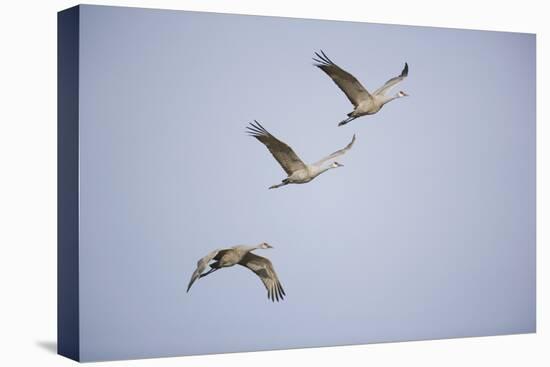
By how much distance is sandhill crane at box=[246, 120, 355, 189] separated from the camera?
27.7ft

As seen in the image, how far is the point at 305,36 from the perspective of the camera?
8.62 metres

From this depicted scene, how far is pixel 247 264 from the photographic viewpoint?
8.39m

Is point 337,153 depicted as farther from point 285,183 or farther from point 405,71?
point 405,71

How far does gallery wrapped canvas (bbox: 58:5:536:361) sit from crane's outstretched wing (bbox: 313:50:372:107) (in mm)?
11

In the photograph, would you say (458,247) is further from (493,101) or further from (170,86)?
(170,86)

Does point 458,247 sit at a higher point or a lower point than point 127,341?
higher

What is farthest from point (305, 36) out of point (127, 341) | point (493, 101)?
point (127, 341)

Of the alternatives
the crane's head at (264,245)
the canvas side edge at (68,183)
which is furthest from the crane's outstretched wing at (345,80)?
the canvas side edge at (68,183)

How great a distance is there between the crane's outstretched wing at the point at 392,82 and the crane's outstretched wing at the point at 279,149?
79 cm

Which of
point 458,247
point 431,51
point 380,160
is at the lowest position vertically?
point 458,247

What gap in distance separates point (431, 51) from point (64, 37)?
2628mm

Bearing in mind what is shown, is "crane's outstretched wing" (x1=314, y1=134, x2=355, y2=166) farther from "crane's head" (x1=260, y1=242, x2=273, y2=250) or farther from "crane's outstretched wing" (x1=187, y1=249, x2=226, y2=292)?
"crane's outstretched wing" (x1=187, y1=249, x2=226, y2=292)

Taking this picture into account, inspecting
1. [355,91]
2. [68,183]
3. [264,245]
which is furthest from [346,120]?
[68,183]

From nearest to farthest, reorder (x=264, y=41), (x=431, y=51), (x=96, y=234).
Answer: (x=96, y=234)
(x=264, y=41)
(x=431, y=51)
